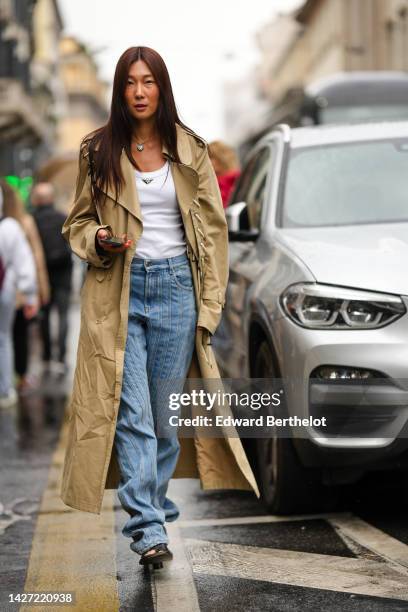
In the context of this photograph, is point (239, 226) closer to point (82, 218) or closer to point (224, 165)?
point (82, 218)

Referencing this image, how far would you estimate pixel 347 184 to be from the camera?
6887 millimetres

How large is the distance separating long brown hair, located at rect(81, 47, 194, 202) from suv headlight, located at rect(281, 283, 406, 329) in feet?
2.77

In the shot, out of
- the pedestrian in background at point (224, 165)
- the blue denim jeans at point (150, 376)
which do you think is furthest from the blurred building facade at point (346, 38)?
the blue denim jeans at point (150, 376)

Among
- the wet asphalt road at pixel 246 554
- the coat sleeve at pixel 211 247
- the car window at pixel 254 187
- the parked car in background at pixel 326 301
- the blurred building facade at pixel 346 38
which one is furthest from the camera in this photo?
the blurred building facade at pixel 346 38

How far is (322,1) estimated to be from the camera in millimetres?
66812

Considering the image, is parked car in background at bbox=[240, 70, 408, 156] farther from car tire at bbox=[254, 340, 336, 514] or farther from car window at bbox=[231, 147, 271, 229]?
car tire at bbox=[254, 340, 336, 514]

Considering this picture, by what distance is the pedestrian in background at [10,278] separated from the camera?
1001cm

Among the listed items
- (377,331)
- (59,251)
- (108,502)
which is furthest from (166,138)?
(59,251)

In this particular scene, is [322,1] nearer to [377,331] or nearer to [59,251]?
[59,251]

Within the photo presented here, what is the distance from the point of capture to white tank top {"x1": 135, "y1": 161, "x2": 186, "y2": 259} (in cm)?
513

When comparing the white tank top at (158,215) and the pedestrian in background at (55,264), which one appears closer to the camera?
the white tank top at (158,215)

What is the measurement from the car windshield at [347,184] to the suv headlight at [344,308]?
3.25 ft

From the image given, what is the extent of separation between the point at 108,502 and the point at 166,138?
2.16m

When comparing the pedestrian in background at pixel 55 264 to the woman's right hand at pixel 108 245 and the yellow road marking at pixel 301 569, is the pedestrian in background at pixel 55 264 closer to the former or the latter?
the yellow road marking at pixel 301 569
